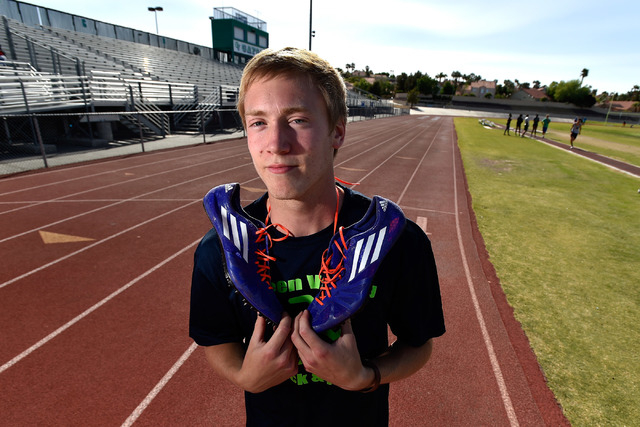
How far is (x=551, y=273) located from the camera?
5.93 meters

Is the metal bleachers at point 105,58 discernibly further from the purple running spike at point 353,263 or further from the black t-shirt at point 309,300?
the purple running spike at point 353,263

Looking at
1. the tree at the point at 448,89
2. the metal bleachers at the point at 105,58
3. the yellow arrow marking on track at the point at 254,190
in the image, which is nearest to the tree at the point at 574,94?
the tree at the point at 448,89

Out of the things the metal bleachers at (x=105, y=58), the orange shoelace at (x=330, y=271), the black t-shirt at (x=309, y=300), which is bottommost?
the black t-shirt at (x=309, y=300)

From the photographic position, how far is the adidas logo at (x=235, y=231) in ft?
4.14

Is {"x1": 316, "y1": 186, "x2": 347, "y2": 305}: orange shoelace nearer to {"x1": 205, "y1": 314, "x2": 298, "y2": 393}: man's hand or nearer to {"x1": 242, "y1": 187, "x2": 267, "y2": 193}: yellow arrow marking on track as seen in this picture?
{"x1": 205, "y1": 314, "x2": 298, "y2": 393}: man's hand

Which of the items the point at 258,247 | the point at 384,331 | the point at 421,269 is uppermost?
the point at 258,247

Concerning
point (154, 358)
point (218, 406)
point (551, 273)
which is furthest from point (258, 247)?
point (551, 273)

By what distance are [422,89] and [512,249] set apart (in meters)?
123

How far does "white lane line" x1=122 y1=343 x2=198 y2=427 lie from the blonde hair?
3413 mm

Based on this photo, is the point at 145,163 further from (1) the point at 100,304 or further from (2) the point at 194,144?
(1) the point at 100,304

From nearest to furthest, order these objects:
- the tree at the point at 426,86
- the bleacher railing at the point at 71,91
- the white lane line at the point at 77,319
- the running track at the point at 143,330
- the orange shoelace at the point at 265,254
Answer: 1. the orange shoelace at the point at 265,254
2. the running track at the point at 143,330
3. the white lane line at the point at 77,319
4. the bleacher railing at the point at 71,91
5. the tree at the point at 426,86

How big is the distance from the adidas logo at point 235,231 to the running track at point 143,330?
277 centimetres

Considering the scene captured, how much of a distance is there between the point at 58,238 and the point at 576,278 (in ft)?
32.4

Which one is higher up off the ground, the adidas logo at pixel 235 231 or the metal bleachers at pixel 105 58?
the metal bleachers at pixel 105 58
